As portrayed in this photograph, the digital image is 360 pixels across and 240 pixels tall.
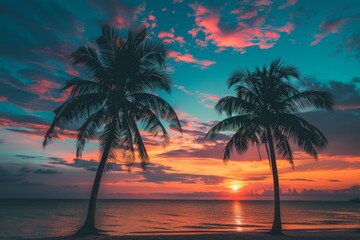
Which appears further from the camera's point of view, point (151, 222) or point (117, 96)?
point (151, 222)

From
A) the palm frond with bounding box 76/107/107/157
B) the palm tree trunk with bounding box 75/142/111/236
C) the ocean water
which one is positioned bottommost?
the ocean water

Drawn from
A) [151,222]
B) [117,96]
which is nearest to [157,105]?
[117,96]

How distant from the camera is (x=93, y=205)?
15164mm

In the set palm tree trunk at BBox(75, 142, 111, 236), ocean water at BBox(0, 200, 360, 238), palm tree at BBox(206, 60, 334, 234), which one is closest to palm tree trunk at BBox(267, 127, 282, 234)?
palm tree at BBox(206, 60, 334, 234)

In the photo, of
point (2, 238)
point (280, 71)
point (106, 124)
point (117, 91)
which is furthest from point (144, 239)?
point (2, 238)

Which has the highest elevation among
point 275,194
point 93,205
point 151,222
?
point 275,194

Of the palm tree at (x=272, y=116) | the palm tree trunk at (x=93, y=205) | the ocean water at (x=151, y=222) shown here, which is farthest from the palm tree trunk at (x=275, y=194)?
the ocean water at (x=151, y=222)

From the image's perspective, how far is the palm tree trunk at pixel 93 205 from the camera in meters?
14.7

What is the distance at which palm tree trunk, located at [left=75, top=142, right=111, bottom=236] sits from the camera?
14.7 m

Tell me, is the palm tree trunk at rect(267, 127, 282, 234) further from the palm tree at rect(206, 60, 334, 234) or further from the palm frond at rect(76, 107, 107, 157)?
the palm frond at rect(76, 107, 107, 157)

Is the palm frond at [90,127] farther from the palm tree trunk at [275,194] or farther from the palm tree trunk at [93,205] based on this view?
the palm tree trunk at [275,194]

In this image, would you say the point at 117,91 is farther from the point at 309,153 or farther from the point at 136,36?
the point at 309,153

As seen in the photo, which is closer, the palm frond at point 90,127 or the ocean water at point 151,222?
the palm frond at point 90,127

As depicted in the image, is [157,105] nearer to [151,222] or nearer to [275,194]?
[275,194]
